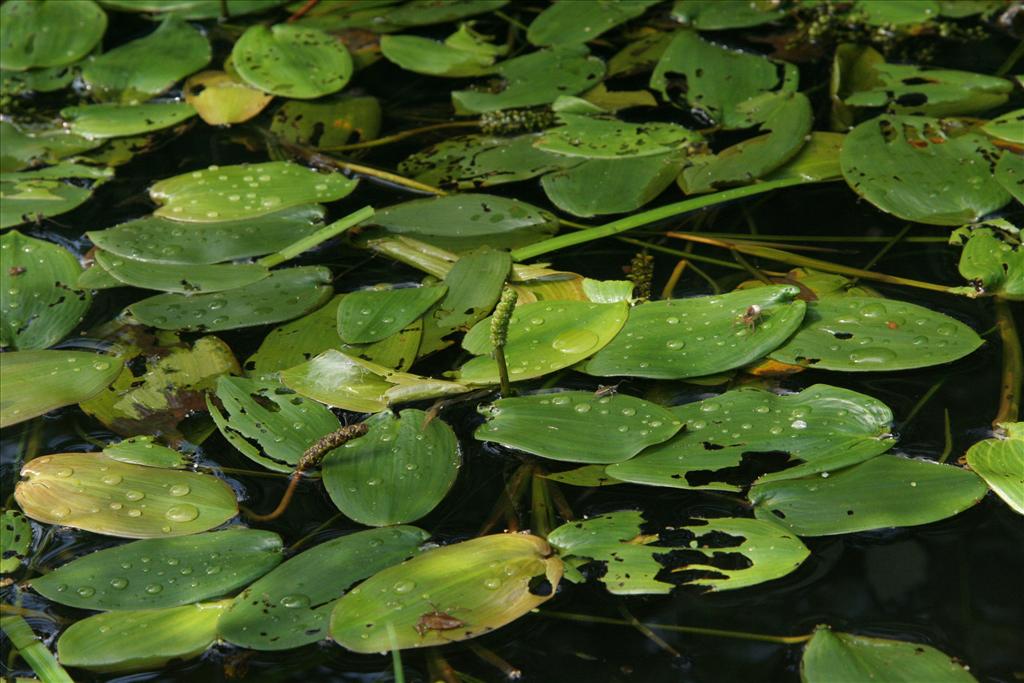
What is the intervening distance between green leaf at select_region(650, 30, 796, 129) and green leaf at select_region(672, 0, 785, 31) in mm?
76

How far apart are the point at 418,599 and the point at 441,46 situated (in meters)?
1.59

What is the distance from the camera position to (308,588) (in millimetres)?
1161

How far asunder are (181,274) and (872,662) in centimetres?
126

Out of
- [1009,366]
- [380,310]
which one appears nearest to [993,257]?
[1009,366]

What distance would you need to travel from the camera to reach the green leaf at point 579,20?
2.32 meters

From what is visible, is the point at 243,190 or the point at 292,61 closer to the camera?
the point at 243,190

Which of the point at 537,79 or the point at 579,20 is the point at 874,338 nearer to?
the point at 537,79

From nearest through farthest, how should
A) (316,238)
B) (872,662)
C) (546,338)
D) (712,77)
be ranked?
(872,662) < (546,338) < (316,238) < (712,77)

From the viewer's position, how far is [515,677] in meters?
1.10

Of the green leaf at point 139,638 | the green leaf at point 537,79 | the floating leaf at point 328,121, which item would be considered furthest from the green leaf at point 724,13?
the green leaf at point 139,638

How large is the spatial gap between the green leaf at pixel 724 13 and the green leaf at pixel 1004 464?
1.32 meters

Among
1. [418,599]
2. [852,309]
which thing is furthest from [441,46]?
[418,599]

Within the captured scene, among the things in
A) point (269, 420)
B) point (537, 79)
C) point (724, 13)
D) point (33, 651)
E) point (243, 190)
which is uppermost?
point (724, 13)

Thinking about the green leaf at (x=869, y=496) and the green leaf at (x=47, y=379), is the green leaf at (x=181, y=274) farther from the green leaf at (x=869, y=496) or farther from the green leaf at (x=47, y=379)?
the green leaf at (x=869, y=496)
